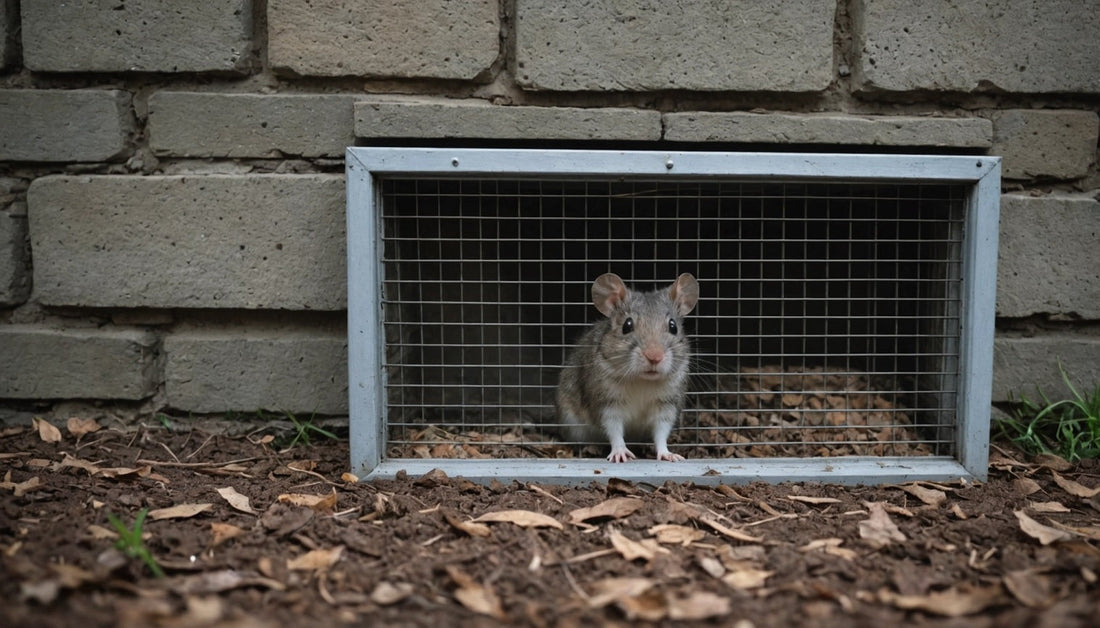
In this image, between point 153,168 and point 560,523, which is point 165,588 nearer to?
point 560,523

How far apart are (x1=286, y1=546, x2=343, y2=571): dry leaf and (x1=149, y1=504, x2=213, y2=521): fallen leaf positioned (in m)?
0.65

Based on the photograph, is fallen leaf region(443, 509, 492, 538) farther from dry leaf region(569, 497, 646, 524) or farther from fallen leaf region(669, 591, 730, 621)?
fallen leaf region(669, 591, 730, 621)

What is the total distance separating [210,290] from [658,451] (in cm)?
244

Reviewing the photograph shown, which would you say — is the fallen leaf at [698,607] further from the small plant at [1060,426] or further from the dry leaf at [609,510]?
the small plant at [1060,426]


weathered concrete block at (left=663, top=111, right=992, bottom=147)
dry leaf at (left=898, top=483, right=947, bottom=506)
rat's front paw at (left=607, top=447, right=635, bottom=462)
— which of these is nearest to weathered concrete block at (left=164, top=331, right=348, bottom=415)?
rat's front paw at (left=607, top=447, right=635, bottom=462)

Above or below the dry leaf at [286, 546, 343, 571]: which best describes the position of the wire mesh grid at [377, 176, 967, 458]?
above

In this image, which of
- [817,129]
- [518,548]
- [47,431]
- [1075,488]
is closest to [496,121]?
[817,129]

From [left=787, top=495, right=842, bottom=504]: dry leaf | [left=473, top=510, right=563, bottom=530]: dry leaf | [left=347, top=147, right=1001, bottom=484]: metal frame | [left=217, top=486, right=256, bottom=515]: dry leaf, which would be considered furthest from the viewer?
[left=347, top=147, right=1001, bottom=484]: metal frame

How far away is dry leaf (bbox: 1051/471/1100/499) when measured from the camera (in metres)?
3.35

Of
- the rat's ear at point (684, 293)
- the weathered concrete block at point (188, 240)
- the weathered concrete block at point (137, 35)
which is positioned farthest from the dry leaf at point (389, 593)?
the weathered concrete block at point (137, 35)

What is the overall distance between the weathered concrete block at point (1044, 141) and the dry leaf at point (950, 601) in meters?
2.47

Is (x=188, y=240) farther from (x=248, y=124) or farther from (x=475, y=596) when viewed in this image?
(x=475, y=596)

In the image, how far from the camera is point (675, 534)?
9.33 feet

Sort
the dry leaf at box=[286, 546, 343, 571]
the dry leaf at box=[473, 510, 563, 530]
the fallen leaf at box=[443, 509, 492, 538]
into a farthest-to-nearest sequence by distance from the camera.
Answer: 1. the dry leaf at box=[473, 510, 563, 530]
2. the fallen leaf at box=[443, 509, 492, 538]
3. the dry leaf at box=[286, 546, 343, 571]
